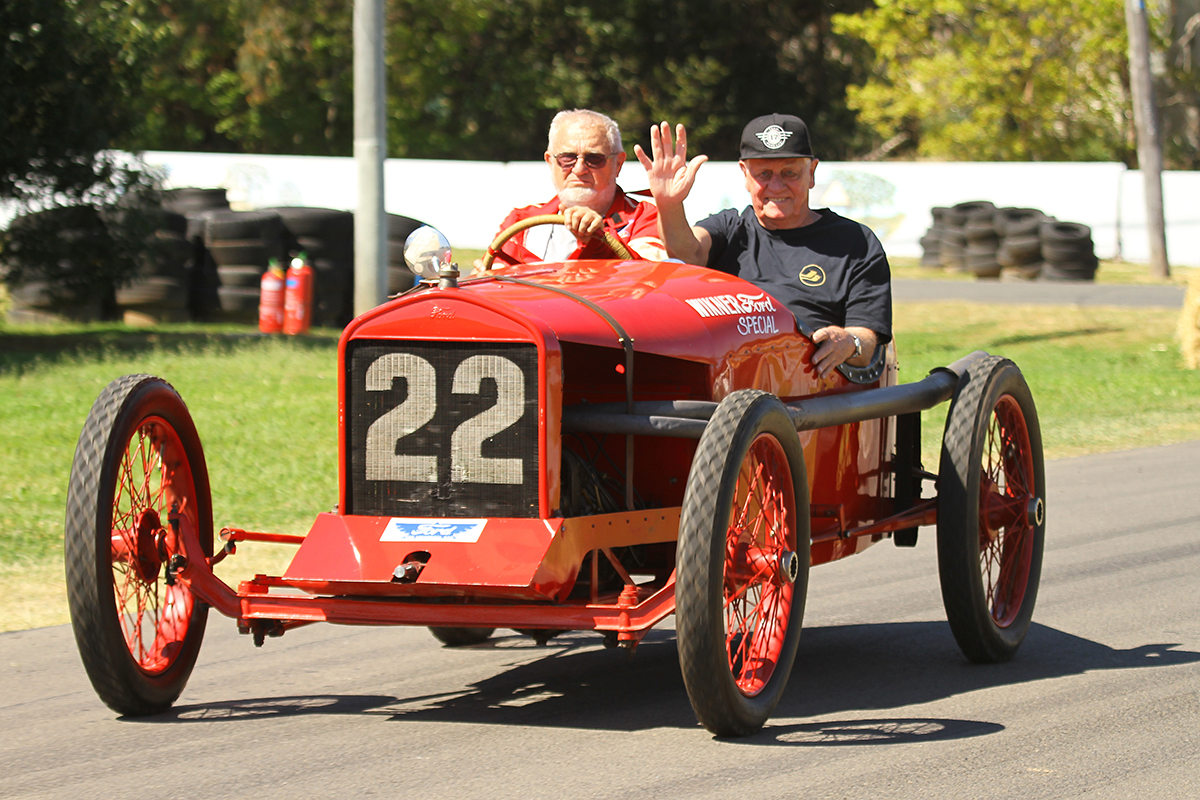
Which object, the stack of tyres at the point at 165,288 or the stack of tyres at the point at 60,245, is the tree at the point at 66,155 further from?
the stack of tyres at the point at 165,288

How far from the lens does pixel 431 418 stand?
470 centimetres

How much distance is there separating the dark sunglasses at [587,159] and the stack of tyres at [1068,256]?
22.2 meters

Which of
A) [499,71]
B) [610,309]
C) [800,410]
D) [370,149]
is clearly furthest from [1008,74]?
[610,309]

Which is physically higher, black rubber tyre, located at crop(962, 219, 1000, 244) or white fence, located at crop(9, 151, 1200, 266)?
white fence, located at crop(9, 151, 1200, 266)

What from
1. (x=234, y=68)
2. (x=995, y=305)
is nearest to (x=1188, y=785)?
(x=995, y=305)

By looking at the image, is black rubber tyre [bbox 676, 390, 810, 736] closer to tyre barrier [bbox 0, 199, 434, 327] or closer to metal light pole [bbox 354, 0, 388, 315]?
metal light pole [bbox 354, 0, 388, 315]

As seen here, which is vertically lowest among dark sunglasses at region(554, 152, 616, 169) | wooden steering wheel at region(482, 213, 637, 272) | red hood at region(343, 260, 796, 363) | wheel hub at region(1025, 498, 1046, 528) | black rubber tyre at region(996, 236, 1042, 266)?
wheel hub at region(1025, 498, 1046, 528)

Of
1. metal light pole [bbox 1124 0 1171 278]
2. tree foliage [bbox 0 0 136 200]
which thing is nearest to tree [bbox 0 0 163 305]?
tree foliage [bbox 0 0 136 200]

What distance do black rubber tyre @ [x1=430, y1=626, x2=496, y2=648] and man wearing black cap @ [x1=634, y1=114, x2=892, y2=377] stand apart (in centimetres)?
160

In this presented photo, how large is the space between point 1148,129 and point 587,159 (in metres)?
21.8

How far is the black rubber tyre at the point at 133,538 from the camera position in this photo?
4.40 metres

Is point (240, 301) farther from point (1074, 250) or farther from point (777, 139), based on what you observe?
point (1074, 250)

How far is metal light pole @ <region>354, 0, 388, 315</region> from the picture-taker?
1330 centimetres

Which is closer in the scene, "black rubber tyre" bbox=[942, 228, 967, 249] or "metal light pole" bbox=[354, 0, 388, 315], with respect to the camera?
"metal light pole" bbox=[354, 0, 388, 315]
